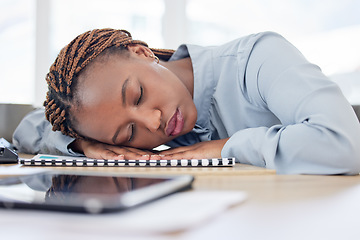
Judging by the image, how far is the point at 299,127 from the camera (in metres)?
0.70

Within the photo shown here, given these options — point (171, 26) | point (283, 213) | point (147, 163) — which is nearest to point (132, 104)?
point (147, 163)

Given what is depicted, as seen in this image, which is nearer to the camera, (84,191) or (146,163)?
(84,191)

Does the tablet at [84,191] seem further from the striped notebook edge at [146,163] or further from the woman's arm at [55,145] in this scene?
the woman's arm at [55,145]

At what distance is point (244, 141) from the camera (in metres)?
0.78

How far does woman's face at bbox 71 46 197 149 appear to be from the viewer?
913 mm

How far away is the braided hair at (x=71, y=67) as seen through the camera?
95cm

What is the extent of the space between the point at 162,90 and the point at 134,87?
8cm

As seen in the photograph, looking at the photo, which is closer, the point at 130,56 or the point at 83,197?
the point at 83,197

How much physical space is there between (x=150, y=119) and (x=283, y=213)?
0.65 meters

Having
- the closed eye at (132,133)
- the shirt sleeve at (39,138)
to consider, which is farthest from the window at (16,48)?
the closed eye at (132,133)

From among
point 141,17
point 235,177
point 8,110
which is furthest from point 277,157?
point 141,17

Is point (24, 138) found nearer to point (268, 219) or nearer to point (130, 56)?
point (130, 56)

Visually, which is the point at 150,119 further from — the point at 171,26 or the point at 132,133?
the point at 171,26

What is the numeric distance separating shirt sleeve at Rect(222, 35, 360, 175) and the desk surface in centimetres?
19
